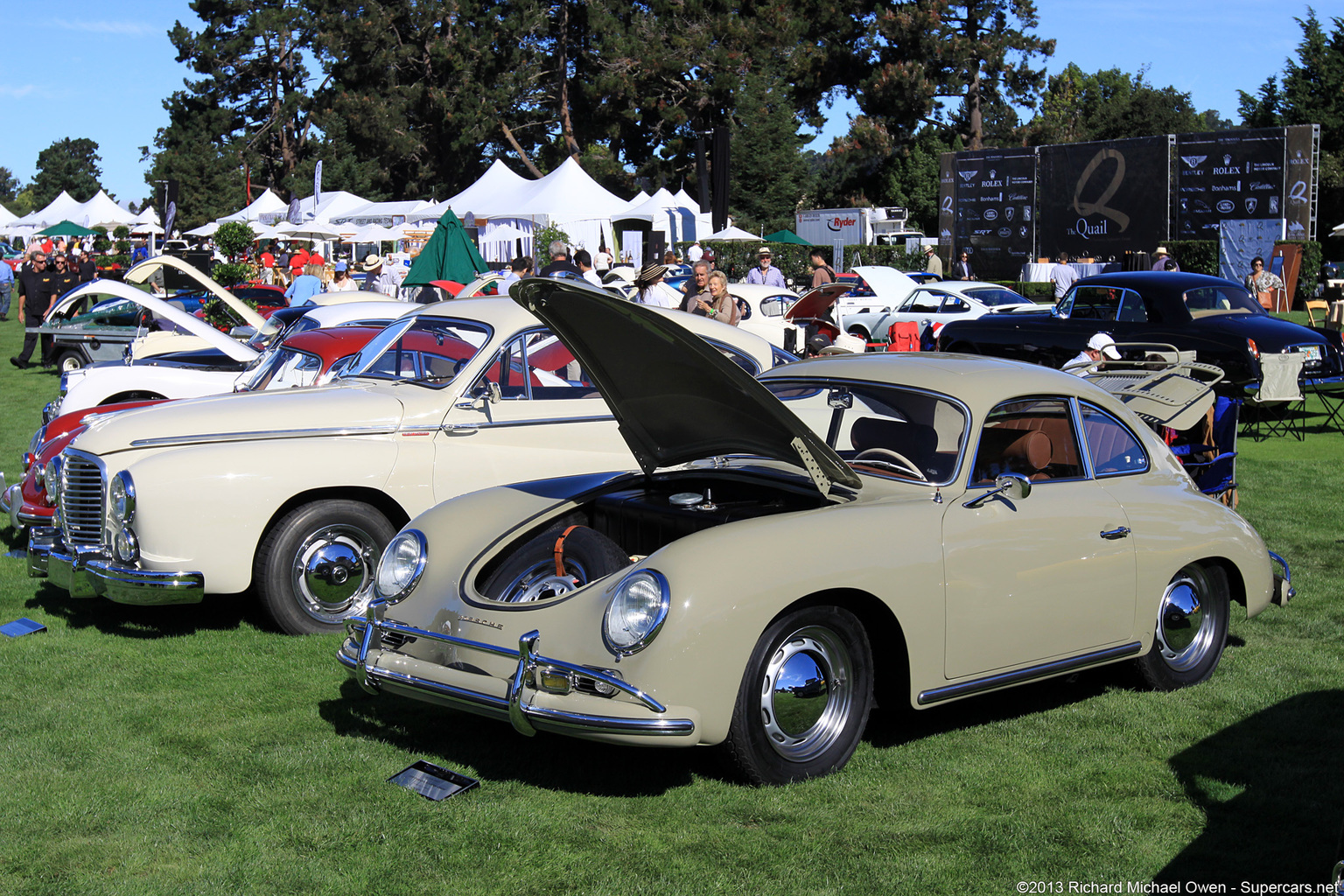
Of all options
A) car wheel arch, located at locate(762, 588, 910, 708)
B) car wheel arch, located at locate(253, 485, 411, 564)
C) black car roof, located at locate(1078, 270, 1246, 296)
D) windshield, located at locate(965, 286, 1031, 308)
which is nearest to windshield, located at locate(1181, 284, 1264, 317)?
black car roof, located at locate(1078, 270, 1246, 296)

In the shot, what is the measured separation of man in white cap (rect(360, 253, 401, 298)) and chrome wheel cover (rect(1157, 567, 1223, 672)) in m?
16.4

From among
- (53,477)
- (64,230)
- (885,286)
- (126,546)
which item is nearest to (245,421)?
(126,546)

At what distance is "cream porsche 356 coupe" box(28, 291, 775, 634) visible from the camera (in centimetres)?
626

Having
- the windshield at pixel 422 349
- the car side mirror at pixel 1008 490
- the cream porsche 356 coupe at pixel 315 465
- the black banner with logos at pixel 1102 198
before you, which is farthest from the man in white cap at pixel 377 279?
the black banner with logos at pixel 1102 198

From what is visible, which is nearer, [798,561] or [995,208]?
[798,561]

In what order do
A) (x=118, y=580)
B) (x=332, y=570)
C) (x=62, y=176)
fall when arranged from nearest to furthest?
(x=118, y=580)
(x=332, y=570)
(x=62, y=176)

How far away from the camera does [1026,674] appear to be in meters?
4.90

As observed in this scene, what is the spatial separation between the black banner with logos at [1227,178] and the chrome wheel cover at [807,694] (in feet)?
97.2

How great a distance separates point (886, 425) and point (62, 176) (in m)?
142

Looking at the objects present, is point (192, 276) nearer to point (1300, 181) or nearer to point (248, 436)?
point (248, 436)

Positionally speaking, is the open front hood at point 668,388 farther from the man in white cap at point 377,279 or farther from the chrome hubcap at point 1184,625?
the man in white cap at point 377,279

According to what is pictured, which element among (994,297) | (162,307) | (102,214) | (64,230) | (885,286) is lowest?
(162,307)

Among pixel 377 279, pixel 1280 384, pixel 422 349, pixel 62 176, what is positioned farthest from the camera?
pixel 62 176

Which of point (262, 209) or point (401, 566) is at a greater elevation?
point (262, 209)
